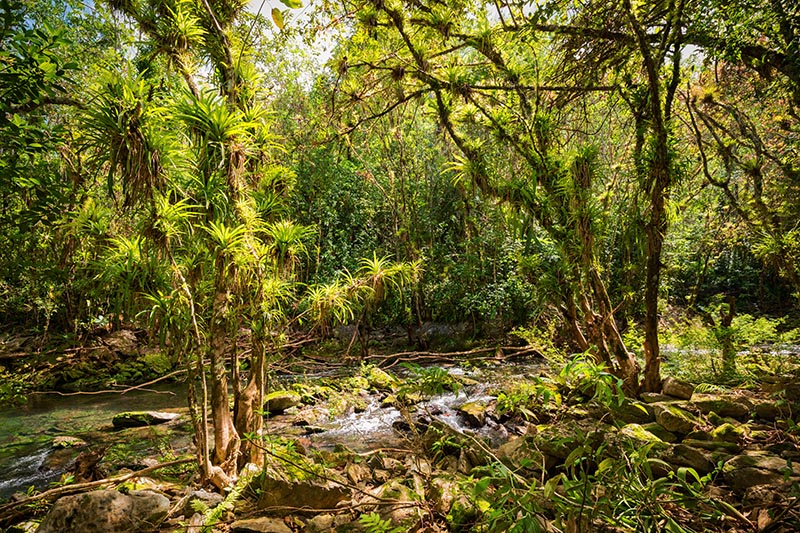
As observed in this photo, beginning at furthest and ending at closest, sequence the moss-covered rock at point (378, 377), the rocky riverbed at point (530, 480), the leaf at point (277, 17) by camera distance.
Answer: the moss-covered rock at point (378, 377)
the rocky riverbed at point (530, 480)
the leaf at point (277, 17)

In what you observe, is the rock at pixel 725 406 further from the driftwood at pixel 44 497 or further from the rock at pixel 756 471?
the driftwood at pixel 44 497

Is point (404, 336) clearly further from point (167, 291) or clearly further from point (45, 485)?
point (167, 291)

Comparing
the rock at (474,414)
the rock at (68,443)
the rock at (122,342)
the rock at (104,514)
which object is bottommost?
the rock at (474,414)

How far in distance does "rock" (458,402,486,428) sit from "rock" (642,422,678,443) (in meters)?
2.30

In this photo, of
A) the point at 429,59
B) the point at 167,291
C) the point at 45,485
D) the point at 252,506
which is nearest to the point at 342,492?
the point at 252,506

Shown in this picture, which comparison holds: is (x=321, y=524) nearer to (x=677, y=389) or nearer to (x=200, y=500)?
(x=200, y=500)

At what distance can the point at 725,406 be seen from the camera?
158 inches

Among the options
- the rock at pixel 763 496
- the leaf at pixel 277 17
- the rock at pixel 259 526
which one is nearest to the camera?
the leaf at pixel 277 17

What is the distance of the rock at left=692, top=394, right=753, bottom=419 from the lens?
395cm

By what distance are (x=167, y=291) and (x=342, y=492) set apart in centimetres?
189

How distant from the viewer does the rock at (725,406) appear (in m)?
3.95

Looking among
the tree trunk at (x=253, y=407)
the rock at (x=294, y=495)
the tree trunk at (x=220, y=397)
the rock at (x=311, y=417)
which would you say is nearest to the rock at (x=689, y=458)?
the rock at (x=294, y=495)

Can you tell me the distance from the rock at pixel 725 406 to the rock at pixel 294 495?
3.87 meters

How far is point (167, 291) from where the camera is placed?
9.10 feet
